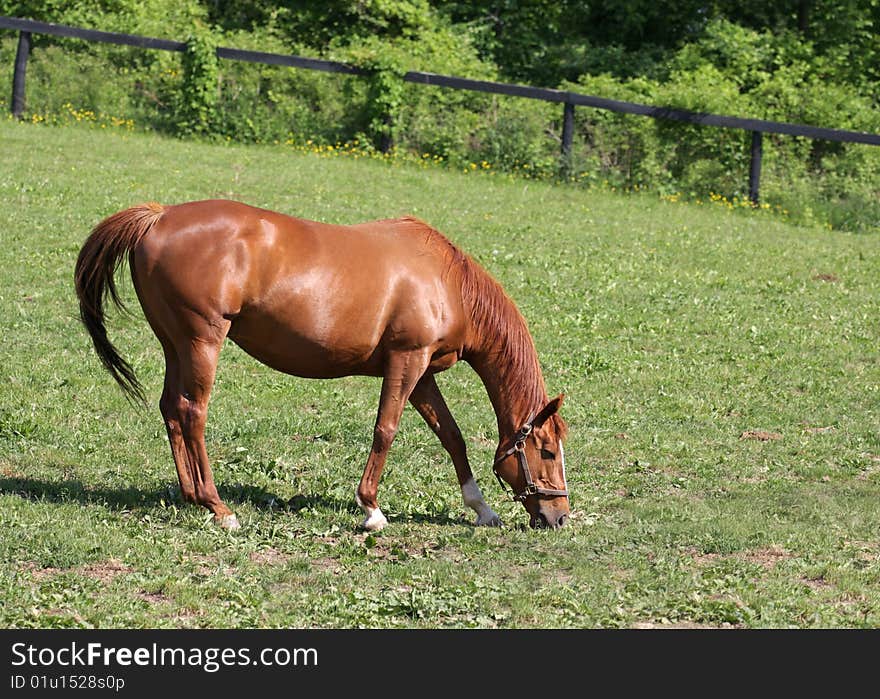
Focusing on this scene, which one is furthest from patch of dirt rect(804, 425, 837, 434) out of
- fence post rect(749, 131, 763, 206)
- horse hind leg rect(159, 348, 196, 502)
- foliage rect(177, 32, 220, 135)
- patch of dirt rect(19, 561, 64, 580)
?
foliage rect(177, 32, 220, 135)

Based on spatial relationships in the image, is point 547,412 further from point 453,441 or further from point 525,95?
point 525,95

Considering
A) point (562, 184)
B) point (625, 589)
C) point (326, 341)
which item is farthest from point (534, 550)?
point (562, 184)

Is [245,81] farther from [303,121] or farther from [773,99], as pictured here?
[773,99]

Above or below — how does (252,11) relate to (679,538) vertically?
above

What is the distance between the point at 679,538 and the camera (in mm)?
7527

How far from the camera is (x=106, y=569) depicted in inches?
251

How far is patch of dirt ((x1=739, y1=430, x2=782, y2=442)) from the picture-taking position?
10.1 m

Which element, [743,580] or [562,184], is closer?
[743,580]

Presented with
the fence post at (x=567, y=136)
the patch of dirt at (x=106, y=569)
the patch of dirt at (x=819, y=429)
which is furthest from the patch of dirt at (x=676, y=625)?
the fence post at (x=567, y=136)

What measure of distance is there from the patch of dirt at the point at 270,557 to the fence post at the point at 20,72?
642 inches

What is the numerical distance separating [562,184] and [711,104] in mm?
3650

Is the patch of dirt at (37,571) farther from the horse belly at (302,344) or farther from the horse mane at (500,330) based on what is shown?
the horse mane at (500,330)

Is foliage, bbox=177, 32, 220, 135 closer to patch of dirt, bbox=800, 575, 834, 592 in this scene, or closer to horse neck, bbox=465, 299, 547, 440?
horse neck, bbox=465, 299, 547, 440

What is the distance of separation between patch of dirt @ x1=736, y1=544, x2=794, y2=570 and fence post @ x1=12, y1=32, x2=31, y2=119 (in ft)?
57.0
